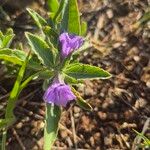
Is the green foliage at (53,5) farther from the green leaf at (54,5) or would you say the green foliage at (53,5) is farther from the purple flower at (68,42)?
the purple flower at (68,42)

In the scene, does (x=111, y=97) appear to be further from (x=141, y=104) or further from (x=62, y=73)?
(x=62, y=73)

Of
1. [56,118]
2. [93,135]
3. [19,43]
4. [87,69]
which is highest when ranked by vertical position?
[19,43]

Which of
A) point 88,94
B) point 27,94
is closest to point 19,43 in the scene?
point 27,94

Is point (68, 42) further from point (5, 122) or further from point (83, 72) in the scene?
point (5, 122)

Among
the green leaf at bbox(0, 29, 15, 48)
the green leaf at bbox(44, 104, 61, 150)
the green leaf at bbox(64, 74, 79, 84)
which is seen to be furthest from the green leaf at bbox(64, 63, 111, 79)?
the green leaf at bbox(0, 29, 15, 48)

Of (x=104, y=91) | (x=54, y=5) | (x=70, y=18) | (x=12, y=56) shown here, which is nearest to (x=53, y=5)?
(x=54, y=5)

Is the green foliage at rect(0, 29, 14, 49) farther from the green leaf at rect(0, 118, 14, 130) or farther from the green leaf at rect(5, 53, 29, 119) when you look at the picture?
the green leaf at rect(0, 118, 14, 130)
